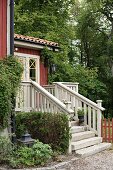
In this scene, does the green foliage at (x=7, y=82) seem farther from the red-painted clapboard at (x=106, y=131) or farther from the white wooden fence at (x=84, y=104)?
the red-painted clapboard at (x=106, y=131)

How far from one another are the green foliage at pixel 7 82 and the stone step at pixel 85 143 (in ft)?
8.05

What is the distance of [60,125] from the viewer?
9.59m

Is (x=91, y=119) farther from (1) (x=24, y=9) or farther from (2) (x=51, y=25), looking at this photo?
(1) (x=24, y=9)

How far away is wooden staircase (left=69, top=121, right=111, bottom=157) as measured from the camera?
9.95 metres

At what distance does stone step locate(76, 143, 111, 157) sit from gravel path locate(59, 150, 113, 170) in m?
0.19

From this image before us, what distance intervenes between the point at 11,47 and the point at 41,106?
251 centimetres

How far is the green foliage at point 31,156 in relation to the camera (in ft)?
26.7

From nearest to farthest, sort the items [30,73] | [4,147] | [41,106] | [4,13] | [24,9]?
1. [4,147]
2. [4,13]
3. [41,106]
4. [30,73]
5. [24,9]

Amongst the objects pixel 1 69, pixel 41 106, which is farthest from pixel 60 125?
pixel 1 69

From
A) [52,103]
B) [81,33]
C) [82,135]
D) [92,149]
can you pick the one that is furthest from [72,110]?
[81,33]

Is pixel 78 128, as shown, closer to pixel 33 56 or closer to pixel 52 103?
pixel 52 103

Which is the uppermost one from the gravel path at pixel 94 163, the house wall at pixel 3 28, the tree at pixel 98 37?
the tree at pixel 98 37

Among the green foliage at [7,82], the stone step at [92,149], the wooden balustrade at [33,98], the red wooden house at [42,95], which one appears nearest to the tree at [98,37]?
the red wooden house at [42,95]

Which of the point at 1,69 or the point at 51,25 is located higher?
the point at 51,25
